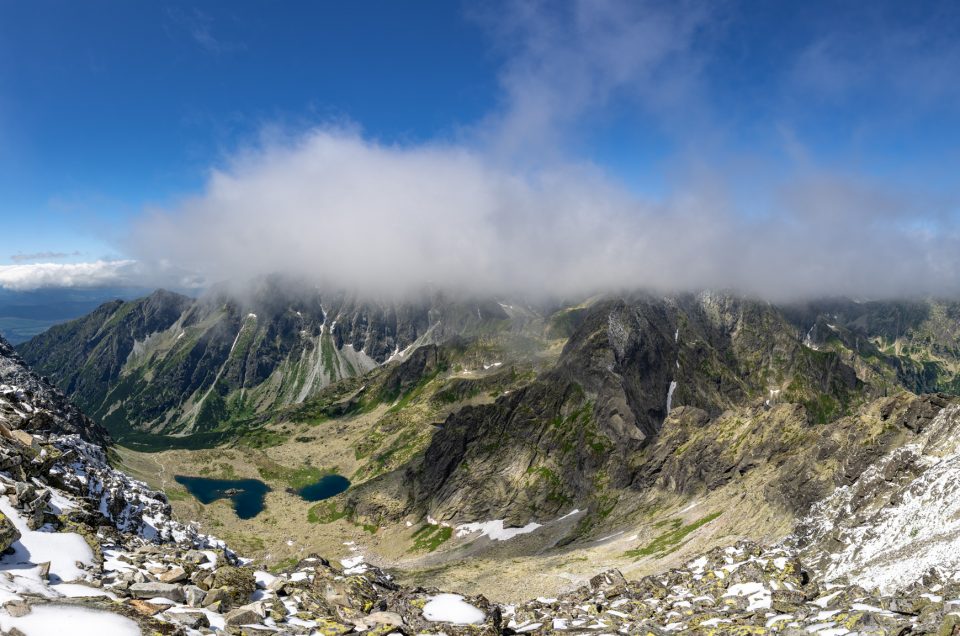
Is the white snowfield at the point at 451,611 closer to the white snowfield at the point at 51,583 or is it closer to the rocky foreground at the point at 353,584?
the rocky foreground at the point at 353,584

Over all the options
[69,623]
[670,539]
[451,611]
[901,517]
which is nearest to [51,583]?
[69,623]

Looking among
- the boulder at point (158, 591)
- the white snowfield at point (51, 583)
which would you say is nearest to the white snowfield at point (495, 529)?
the boulder at point (158, 591)

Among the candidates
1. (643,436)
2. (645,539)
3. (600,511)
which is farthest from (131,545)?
(643,436)

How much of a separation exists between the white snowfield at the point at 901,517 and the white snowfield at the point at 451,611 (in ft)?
117

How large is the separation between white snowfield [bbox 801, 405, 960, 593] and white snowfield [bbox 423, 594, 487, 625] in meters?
35.8

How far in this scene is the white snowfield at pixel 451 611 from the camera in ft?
120

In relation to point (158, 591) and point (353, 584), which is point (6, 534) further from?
point (353, 584)

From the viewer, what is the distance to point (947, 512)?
49375 millimetres

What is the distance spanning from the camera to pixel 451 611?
3822 cm

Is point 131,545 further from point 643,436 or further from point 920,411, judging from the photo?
point 643,436

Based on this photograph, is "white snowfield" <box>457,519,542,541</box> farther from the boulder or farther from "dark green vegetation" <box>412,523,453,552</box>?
the boulder

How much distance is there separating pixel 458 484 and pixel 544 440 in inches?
1448

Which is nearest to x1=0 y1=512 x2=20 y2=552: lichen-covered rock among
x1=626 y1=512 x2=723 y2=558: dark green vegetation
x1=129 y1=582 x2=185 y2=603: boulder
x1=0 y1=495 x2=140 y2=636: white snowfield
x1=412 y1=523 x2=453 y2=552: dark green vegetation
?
x1=0 y1=495 x2=140 y2=636: white snowfield

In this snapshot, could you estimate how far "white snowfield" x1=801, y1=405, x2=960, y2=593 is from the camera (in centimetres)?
4503
